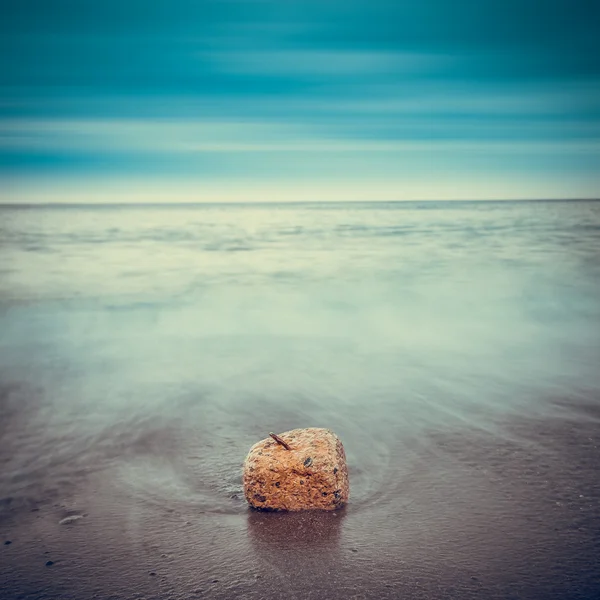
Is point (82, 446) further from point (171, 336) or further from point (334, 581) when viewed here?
point (171, 336)

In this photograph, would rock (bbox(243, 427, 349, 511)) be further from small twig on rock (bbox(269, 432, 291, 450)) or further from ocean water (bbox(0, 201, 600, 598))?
ocean water (bbox(0, 201, 600, 598))

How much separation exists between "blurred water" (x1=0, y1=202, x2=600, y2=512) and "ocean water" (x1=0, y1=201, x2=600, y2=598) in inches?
1.4

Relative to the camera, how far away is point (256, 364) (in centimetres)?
878

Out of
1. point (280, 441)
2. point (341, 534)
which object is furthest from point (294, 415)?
point (341, 534)

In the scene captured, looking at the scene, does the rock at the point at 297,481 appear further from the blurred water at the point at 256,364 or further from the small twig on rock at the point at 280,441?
the blurred water at the point at 256,364

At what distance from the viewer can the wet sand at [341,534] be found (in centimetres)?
368

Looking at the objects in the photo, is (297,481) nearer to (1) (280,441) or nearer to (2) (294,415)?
(1) (280,441)

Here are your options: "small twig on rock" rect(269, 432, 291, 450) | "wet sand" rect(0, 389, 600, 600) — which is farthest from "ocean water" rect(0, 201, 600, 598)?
"small twig on rock" rect(269, 432, 291, 450)

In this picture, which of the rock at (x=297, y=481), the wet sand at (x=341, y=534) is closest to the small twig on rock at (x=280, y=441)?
the rock at (x=297, y=481)

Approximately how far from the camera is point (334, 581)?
12.1 feet

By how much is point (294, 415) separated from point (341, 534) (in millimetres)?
2547

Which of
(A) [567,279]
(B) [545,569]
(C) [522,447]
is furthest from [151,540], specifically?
(A) [567,279]

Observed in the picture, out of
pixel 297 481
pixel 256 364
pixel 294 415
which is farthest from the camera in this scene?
pixel 256 364

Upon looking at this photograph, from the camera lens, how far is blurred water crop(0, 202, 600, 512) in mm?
5617
